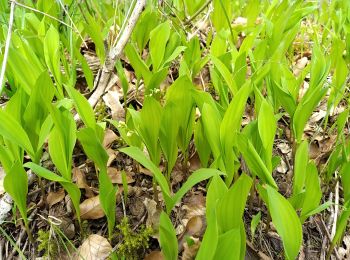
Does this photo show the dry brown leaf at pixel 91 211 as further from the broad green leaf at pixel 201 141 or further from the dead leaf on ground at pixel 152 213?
the broad green leaf at pixel 201 141

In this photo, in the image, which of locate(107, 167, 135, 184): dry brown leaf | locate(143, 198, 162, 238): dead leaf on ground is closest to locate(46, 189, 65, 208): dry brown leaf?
locate(107, 167, 135, 184): dry brown leaf

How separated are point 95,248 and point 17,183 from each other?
281 millimetres

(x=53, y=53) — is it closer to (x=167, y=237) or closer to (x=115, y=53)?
(x=115, y=53)

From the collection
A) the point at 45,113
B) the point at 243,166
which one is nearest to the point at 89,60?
the point at 45,113

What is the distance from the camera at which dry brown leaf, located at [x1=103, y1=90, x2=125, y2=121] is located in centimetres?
154

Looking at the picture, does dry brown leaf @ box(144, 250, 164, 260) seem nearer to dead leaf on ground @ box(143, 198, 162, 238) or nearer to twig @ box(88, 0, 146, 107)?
dead leaf on ground @ box(143, 198, 162, 238)

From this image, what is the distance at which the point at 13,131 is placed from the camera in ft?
3.24

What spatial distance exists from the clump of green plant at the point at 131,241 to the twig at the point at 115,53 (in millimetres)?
488

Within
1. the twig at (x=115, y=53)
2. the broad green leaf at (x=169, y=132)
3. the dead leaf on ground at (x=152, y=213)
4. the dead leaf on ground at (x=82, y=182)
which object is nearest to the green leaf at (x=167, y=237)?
the dead leaf on ground at (x=152, y=213)

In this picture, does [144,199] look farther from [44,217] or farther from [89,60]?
[89,60]

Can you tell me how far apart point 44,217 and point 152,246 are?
1.14 ft

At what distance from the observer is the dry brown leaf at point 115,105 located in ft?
5.06

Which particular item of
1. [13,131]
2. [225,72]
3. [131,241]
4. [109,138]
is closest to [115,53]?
[109,138]

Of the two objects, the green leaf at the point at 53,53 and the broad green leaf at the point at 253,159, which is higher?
the green leaf at the point at 53,53
